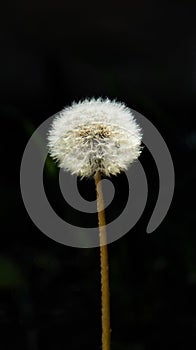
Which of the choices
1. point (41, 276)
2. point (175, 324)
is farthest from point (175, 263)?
point (41, 276)

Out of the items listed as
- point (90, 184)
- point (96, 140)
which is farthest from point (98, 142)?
point (90, 184)

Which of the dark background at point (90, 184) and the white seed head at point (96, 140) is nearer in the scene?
the white seed head at point (96, 140)

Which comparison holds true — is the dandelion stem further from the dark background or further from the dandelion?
the dark background

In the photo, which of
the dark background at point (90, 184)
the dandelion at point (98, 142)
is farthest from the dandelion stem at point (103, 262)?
the dark background at point (90, 184)

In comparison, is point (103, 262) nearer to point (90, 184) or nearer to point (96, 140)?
point (96, 140)

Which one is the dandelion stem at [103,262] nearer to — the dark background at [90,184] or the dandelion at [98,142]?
the dandelion at [98,142]

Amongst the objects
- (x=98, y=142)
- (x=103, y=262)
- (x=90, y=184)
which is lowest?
(x=103, y=262)

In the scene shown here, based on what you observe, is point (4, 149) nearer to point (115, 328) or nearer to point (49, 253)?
point (49, 253)
